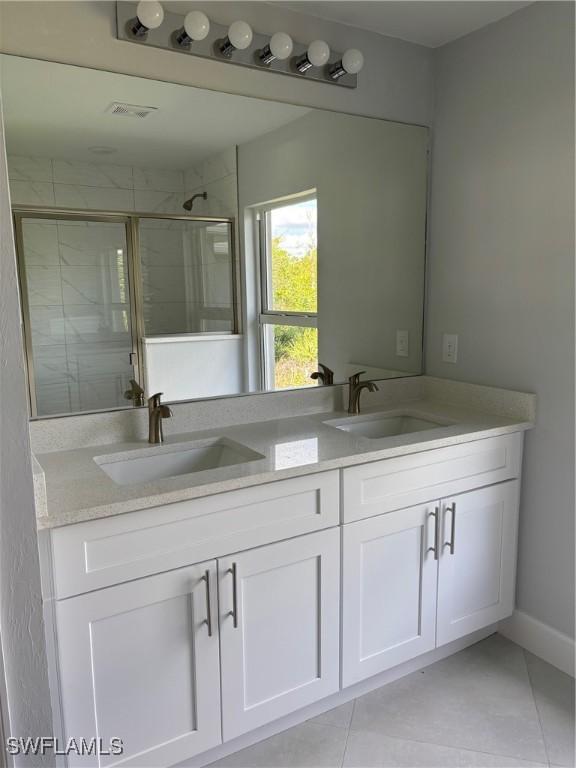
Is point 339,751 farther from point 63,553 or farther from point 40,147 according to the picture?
point 40,147

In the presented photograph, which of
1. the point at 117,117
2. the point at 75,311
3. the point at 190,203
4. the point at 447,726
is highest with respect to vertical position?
the point at 117,117

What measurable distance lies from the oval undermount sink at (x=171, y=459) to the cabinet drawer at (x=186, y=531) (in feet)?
0.62

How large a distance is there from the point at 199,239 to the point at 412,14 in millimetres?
1124

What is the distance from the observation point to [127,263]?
1.86 metres

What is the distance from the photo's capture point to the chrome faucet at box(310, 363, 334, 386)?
7.58ft

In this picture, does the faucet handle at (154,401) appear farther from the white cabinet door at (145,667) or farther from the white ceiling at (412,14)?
the white ceiling at (412,14)

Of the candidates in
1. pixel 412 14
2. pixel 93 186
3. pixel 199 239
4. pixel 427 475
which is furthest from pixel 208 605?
pixel 412 14

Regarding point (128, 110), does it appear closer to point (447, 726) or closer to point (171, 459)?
point (171, 459)

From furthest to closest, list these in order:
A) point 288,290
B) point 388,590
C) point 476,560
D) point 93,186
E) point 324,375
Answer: point 324,375
point 288,290
point 476,560
point 388,590
point 93,186

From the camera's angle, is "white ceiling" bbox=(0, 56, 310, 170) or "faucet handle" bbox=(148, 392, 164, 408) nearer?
"white ceiling" bbox=(0, 56, 310, 170)

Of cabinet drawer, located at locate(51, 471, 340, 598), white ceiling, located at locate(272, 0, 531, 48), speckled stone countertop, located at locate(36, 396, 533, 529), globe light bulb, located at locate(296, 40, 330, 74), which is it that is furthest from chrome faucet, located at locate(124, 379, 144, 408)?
white ceiling, located at locate(272, 0, 531, 48)

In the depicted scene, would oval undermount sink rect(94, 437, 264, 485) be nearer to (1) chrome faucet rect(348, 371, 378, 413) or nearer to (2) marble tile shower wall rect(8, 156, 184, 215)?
(1) chrome faucet rect(348, 371, 378, 413)

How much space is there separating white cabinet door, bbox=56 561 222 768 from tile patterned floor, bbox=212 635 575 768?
291 mm

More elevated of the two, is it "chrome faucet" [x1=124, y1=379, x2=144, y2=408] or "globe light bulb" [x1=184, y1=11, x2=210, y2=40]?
"globe light bulb" [x1=184, y1=11, x2=210, y2=40]
